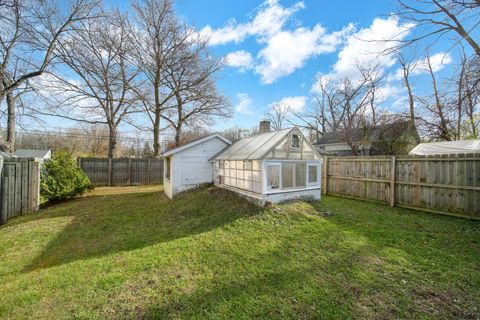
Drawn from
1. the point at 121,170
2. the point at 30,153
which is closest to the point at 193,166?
the point at 121,170

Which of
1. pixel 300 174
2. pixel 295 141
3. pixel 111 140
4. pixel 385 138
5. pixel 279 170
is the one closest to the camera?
pixel 279 170

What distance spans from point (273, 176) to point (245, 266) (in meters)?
3.56

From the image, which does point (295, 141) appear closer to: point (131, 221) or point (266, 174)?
point (266, 174)

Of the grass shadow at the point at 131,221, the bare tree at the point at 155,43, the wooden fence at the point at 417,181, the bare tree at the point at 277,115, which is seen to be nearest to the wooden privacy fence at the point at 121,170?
the bare tree at the point at 155,43

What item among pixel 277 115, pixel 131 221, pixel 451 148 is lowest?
pixel 131 221

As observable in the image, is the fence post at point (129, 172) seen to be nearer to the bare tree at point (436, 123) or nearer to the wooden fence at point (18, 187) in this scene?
the wooden fence at point (18, 187)

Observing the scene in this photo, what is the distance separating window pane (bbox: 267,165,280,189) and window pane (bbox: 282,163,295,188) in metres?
0.28

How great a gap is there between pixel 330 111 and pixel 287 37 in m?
18.8

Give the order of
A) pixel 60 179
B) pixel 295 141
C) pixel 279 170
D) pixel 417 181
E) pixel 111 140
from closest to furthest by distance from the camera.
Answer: pixel 279 170 < pixel 417 181 < pixel 295 141 < pixel 60 179 < pixel 111 140

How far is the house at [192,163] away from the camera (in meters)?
9.91

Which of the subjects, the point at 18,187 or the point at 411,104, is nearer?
the point at 18,187

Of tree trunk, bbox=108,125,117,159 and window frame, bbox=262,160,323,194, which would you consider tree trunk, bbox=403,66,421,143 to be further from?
tree trunk, bbox=108,125,117,159

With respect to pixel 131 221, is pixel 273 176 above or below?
above

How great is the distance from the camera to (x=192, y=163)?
10.2m
